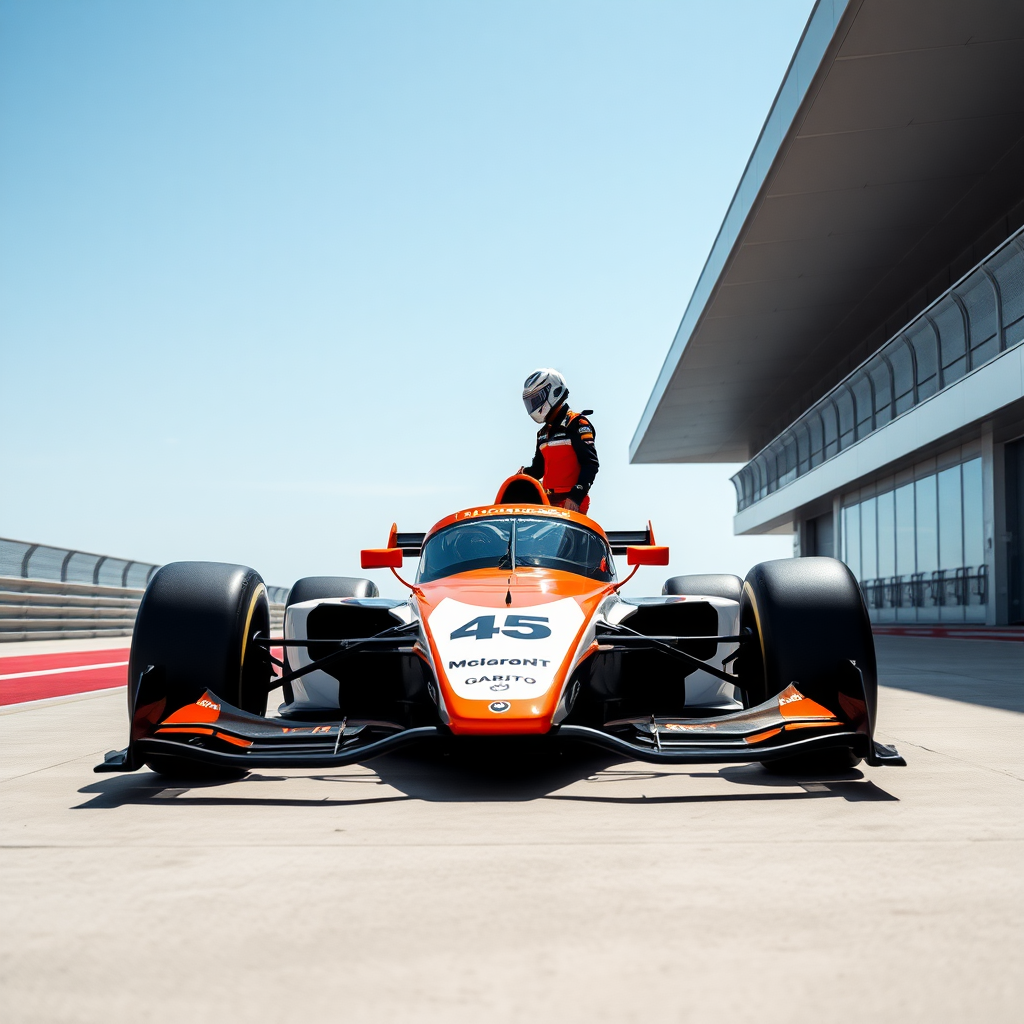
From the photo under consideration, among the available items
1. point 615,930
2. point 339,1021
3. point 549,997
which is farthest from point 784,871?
point 339,1021

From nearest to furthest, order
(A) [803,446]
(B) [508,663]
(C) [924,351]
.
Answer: (B) [508,663]
(C) [924,351]
(A) [803,446]

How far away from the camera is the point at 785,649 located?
13.6 ft

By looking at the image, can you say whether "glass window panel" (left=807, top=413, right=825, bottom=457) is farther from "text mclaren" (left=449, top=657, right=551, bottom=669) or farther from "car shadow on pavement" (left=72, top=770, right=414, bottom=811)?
"car shadow on pavement" (left=72, top=770, right=414, bottom=811)

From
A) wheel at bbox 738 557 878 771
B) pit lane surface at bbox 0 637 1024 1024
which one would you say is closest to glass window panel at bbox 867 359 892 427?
wheel at bbox 738 557 878 771

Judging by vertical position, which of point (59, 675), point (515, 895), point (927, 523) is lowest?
point (59, 675)

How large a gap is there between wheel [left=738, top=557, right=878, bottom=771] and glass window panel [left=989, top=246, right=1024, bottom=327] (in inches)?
544

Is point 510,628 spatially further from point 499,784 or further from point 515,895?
point 515,895

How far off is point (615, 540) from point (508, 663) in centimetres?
269

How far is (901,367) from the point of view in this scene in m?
22.3

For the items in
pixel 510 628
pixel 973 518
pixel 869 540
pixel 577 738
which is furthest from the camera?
pixel 869 540

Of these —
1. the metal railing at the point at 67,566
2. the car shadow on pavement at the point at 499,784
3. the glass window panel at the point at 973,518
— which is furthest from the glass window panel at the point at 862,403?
the car shadow on pavement at the point at 499,784

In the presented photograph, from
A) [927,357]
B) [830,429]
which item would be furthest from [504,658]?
[830,429]

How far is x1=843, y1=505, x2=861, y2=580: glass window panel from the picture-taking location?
2880cm

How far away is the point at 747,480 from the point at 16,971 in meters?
40.5
